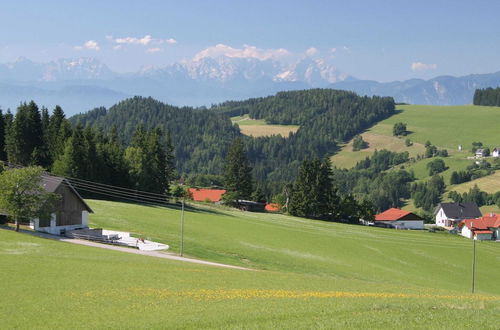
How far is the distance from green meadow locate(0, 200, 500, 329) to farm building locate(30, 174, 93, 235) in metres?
3.61

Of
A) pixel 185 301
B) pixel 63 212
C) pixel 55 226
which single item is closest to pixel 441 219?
pixel 63 212

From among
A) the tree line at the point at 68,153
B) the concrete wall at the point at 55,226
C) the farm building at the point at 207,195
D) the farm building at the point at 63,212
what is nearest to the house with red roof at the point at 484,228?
the farm building at the point at 207,195

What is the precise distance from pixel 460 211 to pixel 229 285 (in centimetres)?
13934

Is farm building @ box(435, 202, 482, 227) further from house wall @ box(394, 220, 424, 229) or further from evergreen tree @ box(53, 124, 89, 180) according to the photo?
evergreen tree @ box(53, 124, 89, 180)

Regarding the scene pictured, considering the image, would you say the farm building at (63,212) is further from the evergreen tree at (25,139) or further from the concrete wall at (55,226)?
the evergreen tree at (25,139)

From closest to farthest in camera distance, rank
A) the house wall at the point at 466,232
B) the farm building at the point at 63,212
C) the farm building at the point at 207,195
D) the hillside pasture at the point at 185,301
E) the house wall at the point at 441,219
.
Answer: the hillside pasture at the point at 185,301 < the farm building at the point at 63,212 < the house wall at the point at 466,232 < the farm building at the point at 207,195 < the house wall at the point at 441,219

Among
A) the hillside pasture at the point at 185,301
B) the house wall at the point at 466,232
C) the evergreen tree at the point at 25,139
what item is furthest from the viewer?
the house wall at the point at 466,232

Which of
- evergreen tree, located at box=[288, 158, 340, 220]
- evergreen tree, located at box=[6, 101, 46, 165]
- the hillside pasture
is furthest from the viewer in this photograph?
evergreen tree, located at box=[288, 158, 340, 220]

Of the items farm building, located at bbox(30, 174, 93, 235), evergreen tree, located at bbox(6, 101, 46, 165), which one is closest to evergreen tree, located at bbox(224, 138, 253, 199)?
evergreen tree, located at bbox(6, 101, 46, 165)

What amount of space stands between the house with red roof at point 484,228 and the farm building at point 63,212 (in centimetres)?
9029

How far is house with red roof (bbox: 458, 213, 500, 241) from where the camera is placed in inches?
4845

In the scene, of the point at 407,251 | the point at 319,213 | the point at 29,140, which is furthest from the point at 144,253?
the point at 319,213

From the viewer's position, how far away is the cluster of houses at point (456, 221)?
125 meters

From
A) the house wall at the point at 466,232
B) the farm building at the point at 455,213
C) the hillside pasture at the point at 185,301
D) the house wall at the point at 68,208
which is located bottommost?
the house wall at the point at 466,232
